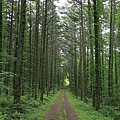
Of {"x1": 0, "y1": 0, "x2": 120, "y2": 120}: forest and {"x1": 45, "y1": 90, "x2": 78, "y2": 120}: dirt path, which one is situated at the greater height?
{"x1": 0, "y1": 0, "x2": 120, "y2": 120}: forest

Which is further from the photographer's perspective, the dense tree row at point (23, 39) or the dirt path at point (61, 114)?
the dense tree row at point (23, 39)

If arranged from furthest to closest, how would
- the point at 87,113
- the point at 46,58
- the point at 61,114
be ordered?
the point at 46,58 → the point at 87,113 → the point at 61,114

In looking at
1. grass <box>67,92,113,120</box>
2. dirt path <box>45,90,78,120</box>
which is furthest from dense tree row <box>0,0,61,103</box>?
grass <box>67,92,113,120</box>

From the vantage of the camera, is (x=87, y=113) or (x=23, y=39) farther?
(x=87, y=113)

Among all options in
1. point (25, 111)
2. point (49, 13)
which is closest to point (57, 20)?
point (49, 13)

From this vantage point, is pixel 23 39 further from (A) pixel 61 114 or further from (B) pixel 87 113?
(B) pixel 87 113

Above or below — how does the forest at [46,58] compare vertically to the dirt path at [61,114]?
above

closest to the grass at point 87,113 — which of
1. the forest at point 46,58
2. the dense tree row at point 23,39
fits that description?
the forest at point 46,58

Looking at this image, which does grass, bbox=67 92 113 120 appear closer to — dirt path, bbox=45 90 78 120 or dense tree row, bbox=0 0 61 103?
dirt path, bbox=45 90 78 120

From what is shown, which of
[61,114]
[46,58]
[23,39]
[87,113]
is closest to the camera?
[23,39]

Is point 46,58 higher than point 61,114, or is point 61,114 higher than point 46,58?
point 46,58

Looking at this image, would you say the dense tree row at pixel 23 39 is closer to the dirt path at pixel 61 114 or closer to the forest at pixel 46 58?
the forest at pixel 46 58

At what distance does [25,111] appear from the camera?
1335cm

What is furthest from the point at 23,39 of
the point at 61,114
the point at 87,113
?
the point at 87,113
